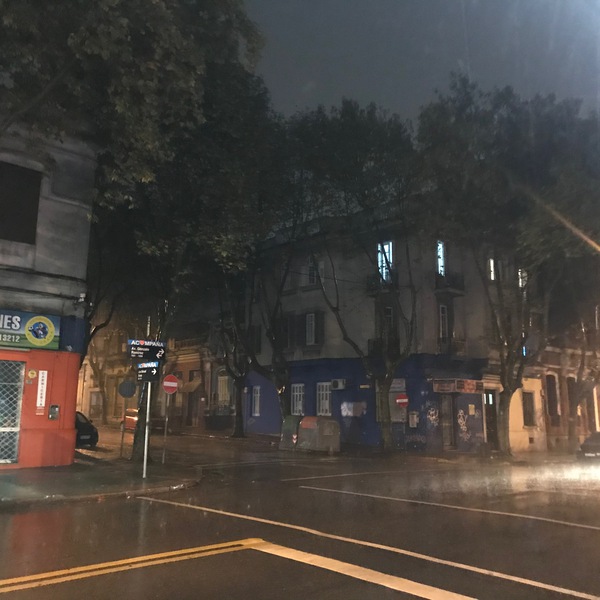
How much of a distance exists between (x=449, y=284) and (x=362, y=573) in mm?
23984

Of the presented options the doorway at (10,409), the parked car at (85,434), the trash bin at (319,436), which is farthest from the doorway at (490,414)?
the doorway at (10,409)

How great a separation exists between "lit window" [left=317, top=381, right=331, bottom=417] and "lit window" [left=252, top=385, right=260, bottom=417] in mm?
4878

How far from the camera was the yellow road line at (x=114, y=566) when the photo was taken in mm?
6227

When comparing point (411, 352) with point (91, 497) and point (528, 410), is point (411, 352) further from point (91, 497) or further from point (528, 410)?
point (91, 497)

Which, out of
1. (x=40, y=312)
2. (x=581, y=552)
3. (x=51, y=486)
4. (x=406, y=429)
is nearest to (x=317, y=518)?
(x=581, y=552)

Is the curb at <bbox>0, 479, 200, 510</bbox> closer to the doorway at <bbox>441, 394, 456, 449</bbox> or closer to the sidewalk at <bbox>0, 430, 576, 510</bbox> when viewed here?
the sidewalk at <bbox>0, 430, 576, 510</bbox>

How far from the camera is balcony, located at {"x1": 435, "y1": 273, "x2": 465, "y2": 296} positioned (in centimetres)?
2945

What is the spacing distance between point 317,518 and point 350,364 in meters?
22.3

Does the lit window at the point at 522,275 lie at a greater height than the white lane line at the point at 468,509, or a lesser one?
greater

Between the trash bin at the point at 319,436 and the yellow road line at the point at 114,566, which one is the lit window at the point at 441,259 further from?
the yellow road line at the point at 114,566

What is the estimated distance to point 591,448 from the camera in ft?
Answer: 78.1

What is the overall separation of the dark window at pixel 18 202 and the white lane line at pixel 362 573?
38.6 ft

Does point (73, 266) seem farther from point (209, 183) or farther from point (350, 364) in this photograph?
point (350, 364)

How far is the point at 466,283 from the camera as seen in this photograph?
101 feet
